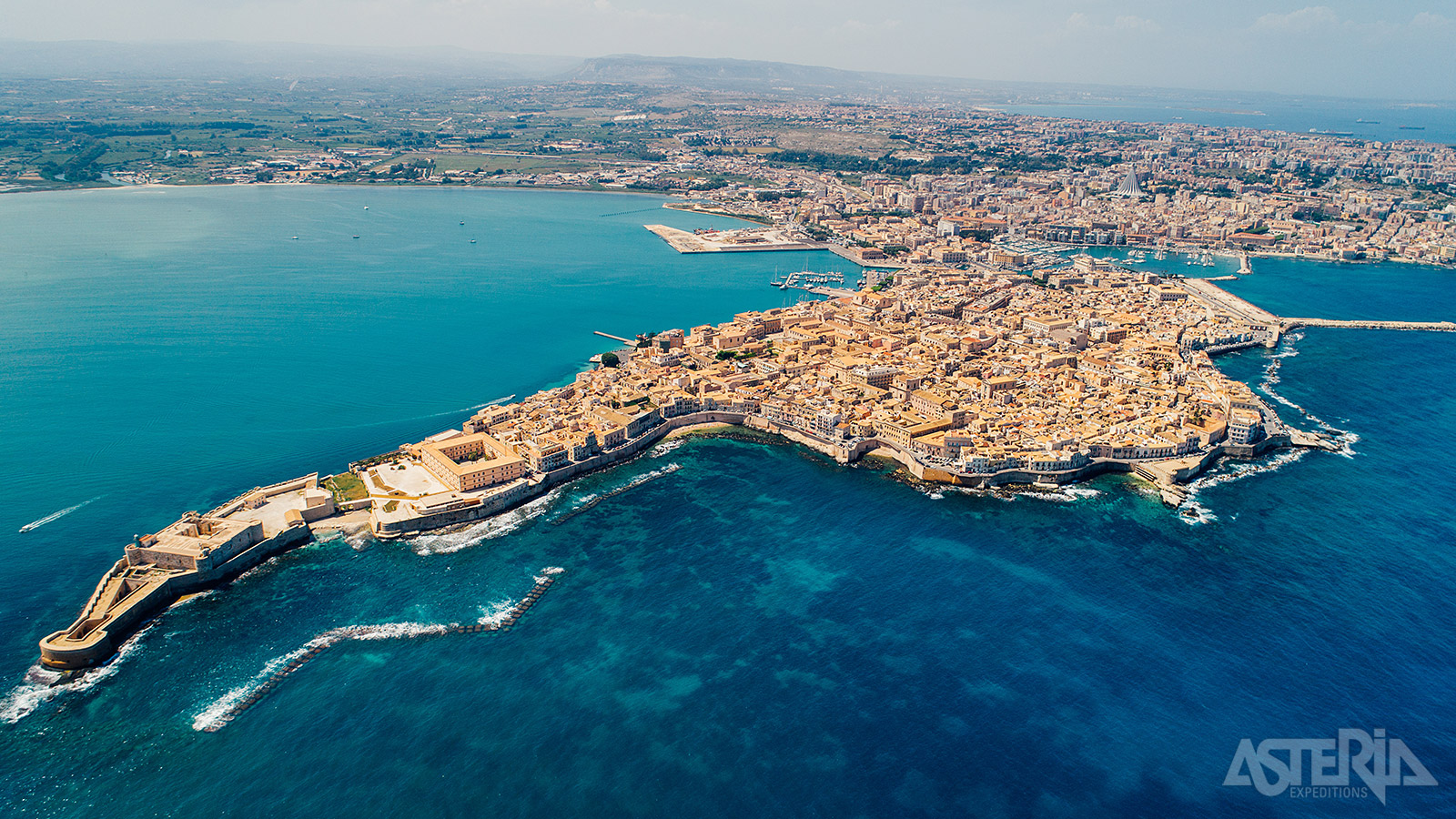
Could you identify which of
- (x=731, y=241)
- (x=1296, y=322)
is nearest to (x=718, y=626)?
(x=1296, y=322)

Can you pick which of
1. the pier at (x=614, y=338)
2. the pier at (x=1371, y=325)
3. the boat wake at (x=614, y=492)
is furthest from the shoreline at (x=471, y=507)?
the pier at (x=1371, y=325)

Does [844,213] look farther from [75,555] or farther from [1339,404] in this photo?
[75,555]

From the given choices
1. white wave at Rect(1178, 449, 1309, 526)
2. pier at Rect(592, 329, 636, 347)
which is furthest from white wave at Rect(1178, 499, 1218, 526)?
pier at Rect(592, 329, 636, 347)

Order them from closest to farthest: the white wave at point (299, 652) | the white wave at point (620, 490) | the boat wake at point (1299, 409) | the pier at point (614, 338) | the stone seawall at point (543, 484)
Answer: the white wave at point (299, 652) < the stone seawall at point (543, 484) < the white wave at point (620, 490) < the boat wake at point (1299, 409) < the pier at point (614, 338)

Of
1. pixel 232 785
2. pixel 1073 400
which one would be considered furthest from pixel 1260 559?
pixel 232 785

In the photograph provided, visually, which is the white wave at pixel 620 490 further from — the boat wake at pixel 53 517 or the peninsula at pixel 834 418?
the boat wake at pixel 53 517

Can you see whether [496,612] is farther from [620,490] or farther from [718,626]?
[620,490]

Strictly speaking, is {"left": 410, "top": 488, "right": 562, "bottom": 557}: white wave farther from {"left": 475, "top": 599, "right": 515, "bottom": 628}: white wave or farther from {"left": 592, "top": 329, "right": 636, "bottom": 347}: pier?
{"left": 592, "top": 329, "right": 636, "bottom": 347}: pier
